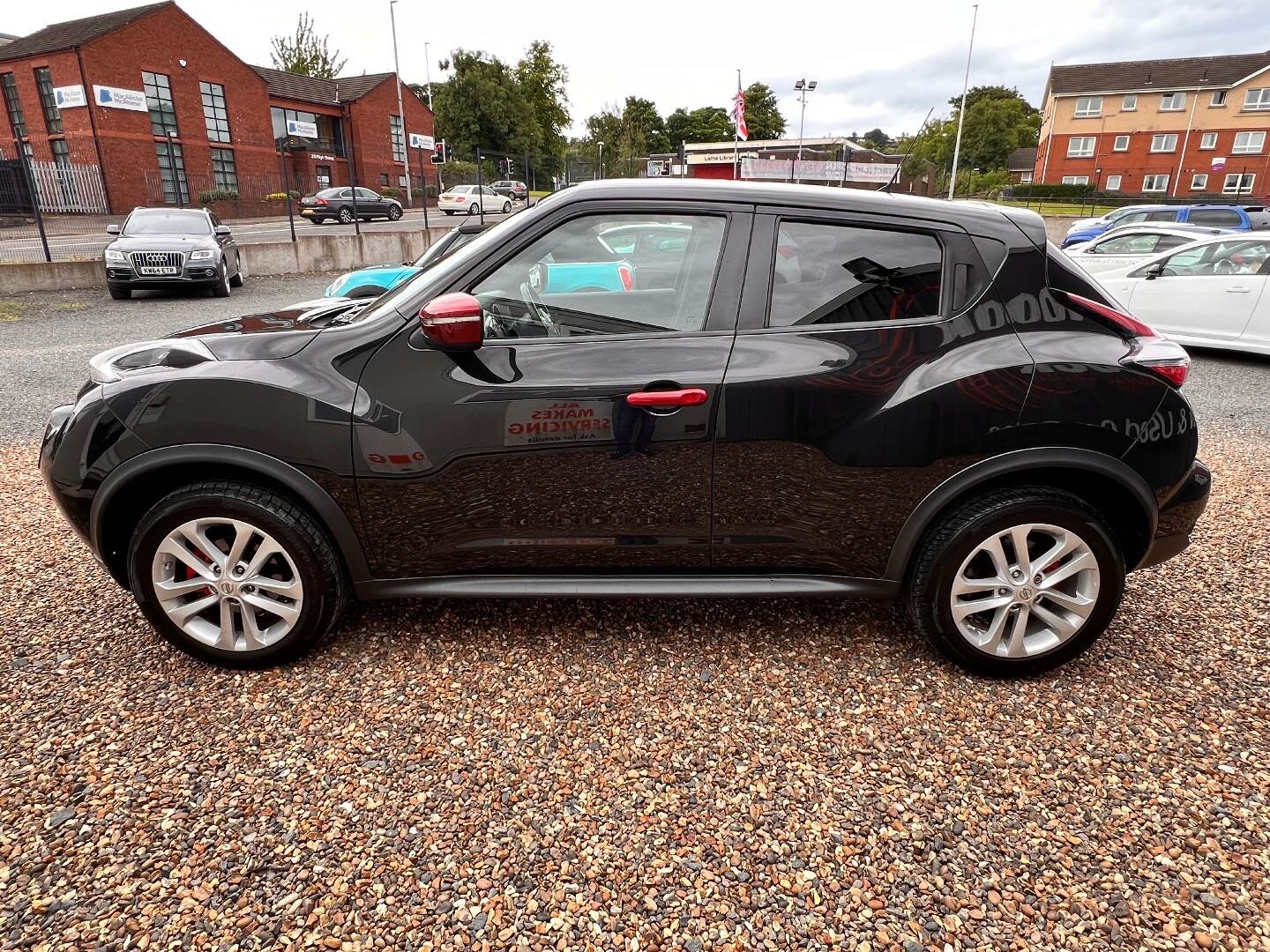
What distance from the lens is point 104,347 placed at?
9617 mm

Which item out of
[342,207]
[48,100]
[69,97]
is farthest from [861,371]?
[48,100]

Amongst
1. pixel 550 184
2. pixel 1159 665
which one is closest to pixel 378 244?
pixel 550 184

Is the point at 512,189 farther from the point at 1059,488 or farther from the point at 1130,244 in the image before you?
the point at 1059,488

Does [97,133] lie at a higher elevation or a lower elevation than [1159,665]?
higher

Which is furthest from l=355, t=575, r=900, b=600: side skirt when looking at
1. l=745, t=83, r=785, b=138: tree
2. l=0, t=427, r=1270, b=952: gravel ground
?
l=745, t=83, r=785, b=138: tree

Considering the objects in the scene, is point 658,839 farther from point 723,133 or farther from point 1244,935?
point 723,133

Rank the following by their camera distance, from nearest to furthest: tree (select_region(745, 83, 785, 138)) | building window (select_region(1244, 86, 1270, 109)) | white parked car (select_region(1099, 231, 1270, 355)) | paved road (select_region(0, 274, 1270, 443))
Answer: paved road (select_region(0, 274, 1270, 443)), white parked car (select_region(1099, 231, 1270, 355)), building window (select_region(1244, 86, 1270, 109)), tree (select_region(745, 83, 785, 138))

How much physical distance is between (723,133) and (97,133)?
81478 millimetres

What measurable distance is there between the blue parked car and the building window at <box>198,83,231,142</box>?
4070 cm

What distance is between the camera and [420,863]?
2.12 metres

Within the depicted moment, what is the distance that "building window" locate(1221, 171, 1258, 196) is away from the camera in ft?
174

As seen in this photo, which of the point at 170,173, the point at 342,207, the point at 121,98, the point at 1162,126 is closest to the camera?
the point at 342,207

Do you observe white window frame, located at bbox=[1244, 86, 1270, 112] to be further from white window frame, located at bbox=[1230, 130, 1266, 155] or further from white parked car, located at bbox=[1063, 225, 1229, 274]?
white parked car, located at bbox=[1063, 225, 1229, 274]

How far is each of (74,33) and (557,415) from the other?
4651cm
